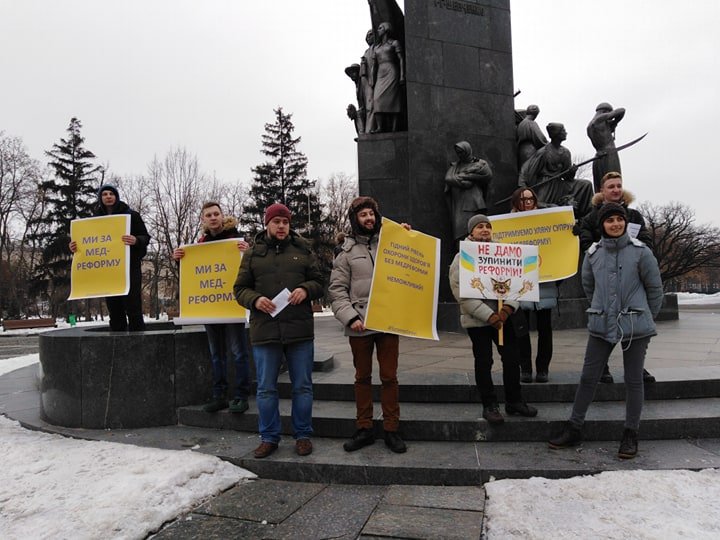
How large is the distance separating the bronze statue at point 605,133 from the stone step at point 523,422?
7130mm

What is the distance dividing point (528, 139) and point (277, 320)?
8.53 metres

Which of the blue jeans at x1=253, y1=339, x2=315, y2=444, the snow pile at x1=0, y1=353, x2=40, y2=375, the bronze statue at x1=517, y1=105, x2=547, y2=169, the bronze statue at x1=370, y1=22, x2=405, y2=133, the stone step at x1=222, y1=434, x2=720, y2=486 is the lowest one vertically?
the snow pile at x1=0, y1=353, x2=40, y2=375

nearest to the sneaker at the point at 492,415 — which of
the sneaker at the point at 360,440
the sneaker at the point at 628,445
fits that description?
the sneaker at the point at 628,445

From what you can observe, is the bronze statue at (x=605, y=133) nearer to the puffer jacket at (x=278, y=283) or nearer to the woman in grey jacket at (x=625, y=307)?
the woman in grey jacket at (x=625, y=307)

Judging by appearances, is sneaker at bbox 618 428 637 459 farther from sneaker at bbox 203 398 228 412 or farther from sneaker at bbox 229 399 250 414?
sneaker at bbox 203 398 228 412

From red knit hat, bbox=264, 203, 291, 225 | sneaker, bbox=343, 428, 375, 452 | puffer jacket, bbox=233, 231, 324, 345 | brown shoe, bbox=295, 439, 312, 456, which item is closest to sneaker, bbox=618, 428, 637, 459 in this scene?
sneaker, bbox=343, 428, 375, 452

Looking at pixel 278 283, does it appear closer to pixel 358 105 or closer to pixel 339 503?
pixel 339 503

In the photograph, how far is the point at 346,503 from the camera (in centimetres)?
324

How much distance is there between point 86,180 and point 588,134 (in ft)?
121

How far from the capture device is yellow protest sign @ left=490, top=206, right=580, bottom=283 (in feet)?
15.6

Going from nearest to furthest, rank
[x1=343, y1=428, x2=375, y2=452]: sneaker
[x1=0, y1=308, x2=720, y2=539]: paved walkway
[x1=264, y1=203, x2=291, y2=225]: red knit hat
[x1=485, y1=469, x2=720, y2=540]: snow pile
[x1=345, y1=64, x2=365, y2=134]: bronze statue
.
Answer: [x1=485, y1=469, x2=720, y2=540]: snow pile < [x1=0, y1=308, x2=720, y2=539]: paved walkway < [x1=343, y1=428, x2=375, y2=452]: sneaker < [x1=264, y1=203, x2=291, y2=225]: red knit hat < [x1=345, y1=64, x2=365, y2=134]: bronze statue

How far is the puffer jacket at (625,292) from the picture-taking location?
347 cm

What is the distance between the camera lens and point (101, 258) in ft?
17.1

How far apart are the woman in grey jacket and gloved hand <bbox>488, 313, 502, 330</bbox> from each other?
2.18ft
